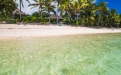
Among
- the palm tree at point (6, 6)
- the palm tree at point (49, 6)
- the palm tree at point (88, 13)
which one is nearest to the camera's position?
the palm tree at point (6, 6)

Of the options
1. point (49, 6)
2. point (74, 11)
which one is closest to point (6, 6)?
point (49, 6)

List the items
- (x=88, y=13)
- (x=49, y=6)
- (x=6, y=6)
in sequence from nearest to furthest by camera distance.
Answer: (x=6, y=6), (x=49, y=6), (x=88, y=13)

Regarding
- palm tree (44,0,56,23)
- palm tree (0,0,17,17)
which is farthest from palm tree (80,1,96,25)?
palm tree (0,0,17,17)

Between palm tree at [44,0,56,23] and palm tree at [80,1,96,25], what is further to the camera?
palm tree at [80,1,96,25]

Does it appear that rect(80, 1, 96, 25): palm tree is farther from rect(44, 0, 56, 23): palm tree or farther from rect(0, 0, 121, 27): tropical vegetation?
rect(44, 0, 56, 23): palm tree

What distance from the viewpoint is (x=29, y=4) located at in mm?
38438

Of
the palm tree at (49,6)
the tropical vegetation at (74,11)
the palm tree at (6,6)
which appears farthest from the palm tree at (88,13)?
the palm tree at (6,6)

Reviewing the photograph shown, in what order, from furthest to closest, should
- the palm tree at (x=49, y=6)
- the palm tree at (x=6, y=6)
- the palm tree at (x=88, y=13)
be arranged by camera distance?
the palm tree at (x=88, y=13) < the palm tree at (x=49, y=6) < the palm tree at (x=6, y=6)

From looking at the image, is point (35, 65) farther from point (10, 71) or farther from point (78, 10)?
point (78, 10)

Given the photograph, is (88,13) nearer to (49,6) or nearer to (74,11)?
(74,11)

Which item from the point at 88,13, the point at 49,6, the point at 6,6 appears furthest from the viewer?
the point at 88,13

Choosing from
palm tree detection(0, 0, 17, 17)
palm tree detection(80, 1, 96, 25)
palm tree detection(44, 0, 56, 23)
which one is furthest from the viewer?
palm tree detection(80, 1, 96, 25)

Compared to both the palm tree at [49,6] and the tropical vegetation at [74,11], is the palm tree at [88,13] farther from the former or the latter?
the palm tree at [49,6]

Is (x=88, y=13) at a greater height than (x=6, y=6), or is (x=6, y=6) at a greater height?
(x=6, y=6)
